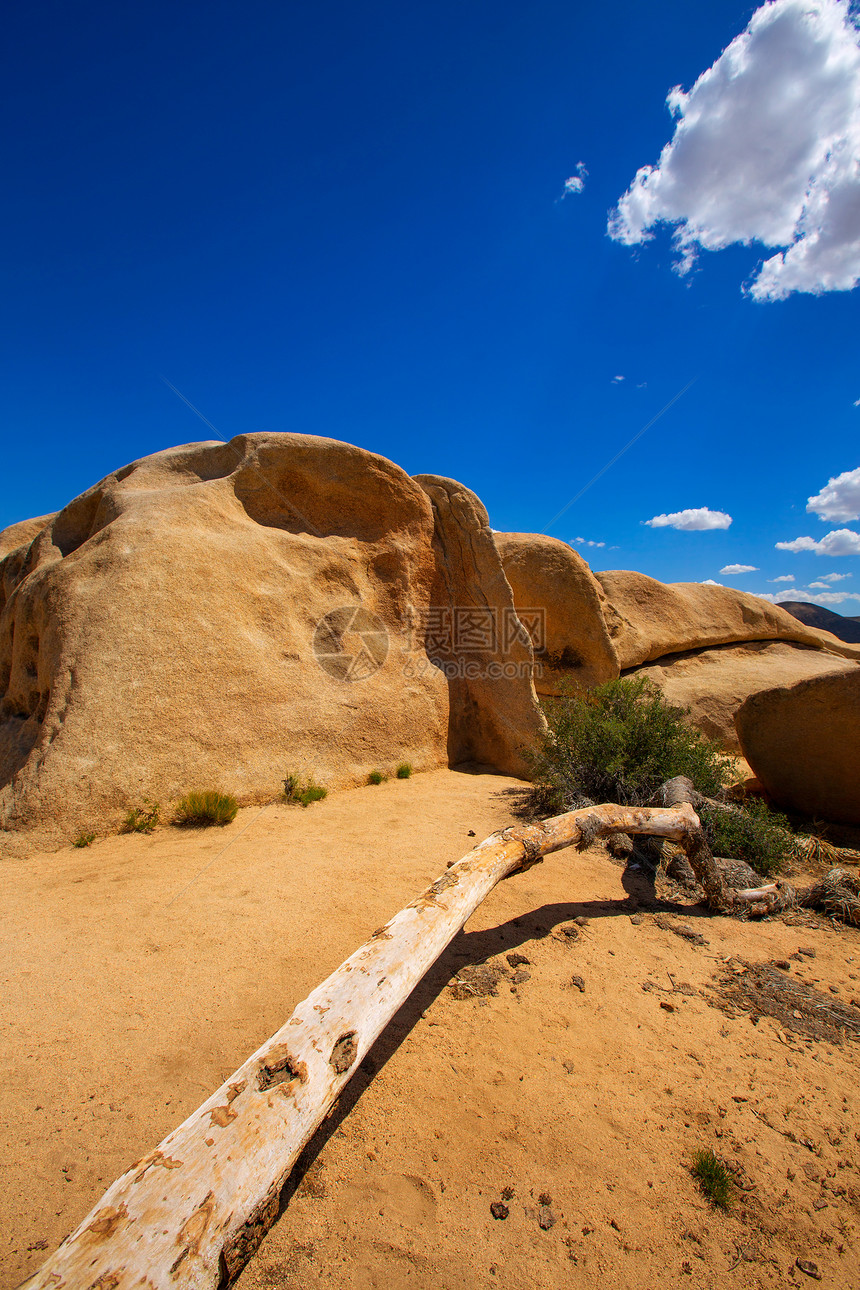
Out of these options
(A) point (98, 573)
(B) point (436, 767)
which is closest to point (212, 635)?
(A) point (98, 573)

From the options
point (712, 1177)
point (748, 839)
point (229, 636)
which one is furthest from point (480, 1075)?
point (229, 636)

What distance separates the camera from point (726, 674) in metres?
11.3

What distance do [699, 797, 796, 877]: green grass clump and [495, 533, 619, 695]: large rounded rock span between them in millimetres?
5969

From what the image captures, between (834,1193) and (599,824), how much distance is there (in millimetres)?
1776

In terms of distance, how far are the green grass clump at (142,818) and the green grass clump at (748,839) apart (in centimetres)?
440

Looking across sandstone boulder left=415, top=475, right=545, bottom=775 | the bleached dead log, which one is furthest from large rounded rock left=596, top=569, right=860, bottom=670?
the bleached dead log

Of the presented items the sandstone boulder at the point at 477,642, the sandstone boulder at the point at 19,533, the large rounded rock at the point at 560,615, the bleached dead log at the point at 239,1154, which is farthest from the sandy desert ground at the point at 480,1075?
the sandstone boulder at the point at 19,533

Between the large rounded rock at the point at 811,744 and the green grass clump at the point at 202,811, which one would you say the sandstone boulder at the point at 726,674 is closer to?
the large rounded rock at the point at 811,744

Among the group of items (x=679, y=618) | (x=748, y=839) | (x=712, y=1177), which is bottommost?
(x=712, y=1177)

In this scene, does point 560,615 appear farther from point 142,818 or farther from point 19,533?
point 19,533

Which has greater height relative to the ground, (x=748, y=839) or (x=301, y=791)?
(x=301, y=791)

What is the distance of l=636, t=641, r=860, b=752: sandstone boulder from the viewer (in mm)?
10117

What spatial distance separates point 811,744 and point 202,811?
18.1 feet

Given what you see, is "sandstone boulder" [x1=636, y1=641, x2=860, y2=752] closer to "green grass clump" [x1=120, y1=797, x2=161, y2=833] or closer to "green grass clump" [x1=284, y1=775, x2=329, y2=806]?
"green grass clump" [x1=284, y1=775, x2=329, y2=806]
